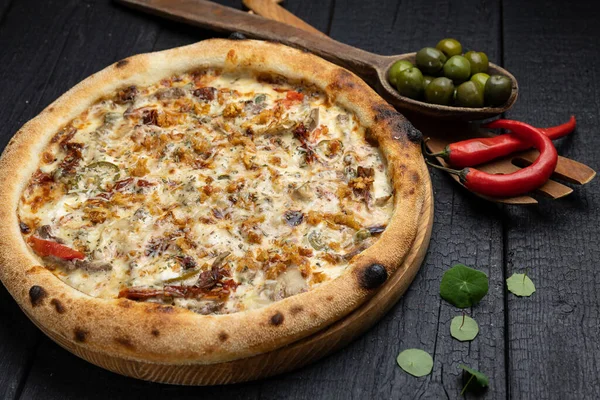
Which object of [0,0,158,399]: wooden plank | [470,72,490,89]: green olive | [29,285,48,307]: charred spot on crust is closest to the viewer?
[29,285,48,307]: charred spot on crust

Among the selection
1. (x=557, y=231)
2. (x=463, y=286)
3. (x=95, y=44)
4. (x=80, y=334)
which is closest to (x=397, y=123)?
(x=463, y=286)

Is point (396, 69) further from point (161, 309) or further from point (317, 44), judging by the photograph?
point (161, 309)

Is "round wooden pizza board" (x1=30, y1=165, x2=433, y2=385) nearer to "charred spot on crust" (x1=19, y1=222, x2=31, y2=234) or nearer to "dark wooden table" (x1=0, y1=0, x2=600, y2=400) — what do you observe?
"dark wooden table" (x1=0, y1=0, x2=600, y2=400)

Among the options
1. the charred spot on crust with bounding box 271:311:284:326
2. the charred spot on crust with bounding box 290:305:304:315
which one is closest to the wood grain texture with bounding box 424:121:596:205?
the charred spot on crust with bounding box 290:305:304:315

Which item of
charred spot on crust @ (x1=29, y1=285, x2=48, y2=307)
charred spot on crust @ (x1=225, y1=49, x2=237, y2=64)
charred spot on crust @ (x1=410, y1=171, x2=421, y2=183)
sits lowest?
charred spot on crust @ (x1=29, y1=285, x2=48, y2=307)

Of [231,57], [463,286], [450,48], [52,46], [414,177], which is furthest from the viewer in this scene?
[52,46]
